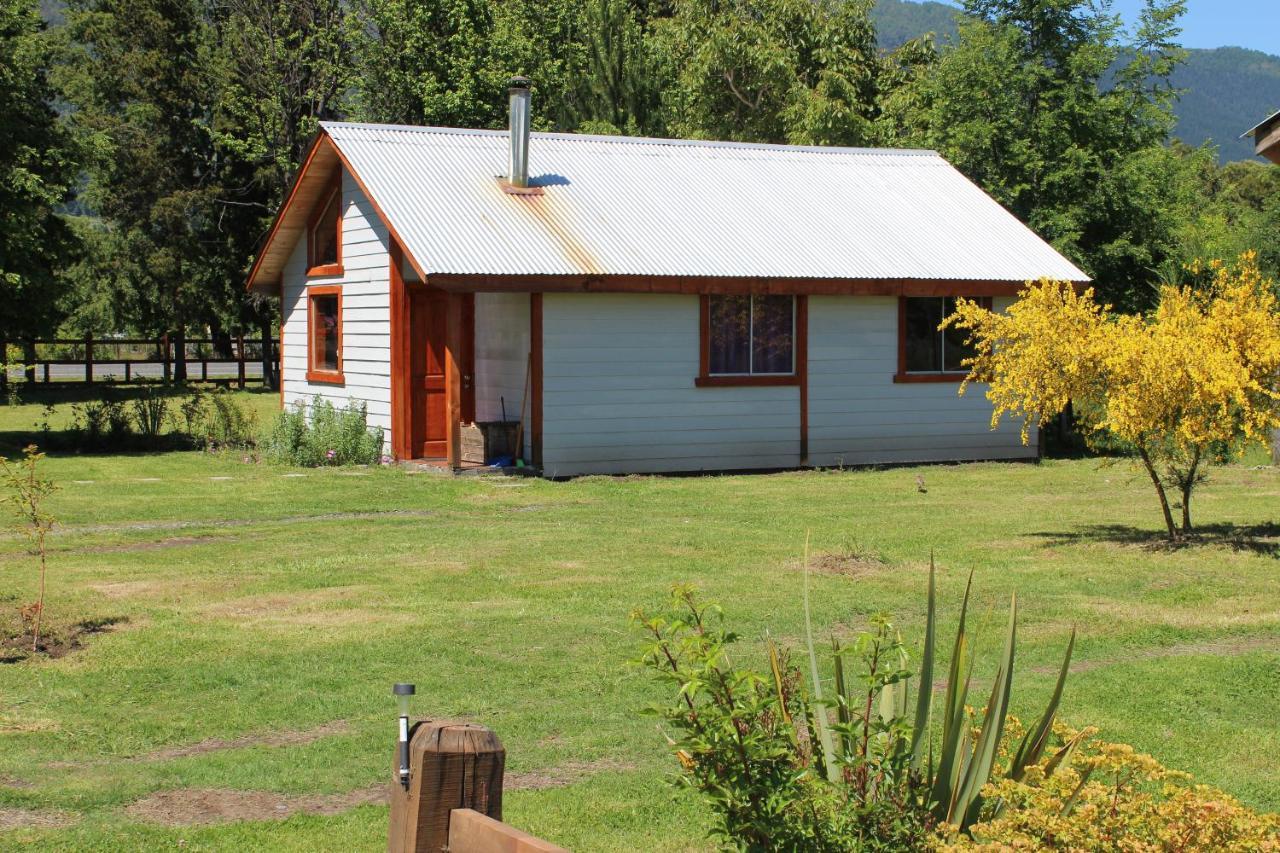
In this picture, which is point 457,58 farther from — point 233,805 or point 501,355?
point 233,805

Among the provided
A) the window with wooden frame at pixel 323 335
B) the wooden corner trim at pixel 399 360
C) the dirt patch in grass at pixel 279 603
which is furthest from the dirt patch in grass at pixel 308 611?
the window with wooden frame at pixel 323 335

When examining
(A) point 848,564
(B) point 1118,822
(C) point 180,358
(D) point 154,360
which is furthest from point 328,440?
(D) point 154,360

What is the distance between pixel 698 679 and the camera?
3996 mm

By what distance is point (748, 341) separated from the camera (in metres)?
20.8

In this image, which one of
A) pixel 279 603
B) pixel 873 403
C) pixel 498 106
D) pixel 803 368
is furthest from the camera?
pixel 498 106

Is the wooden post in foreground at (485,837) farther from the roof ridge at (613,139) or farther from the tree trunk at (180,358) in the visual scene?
the tree trunk at (180,358)

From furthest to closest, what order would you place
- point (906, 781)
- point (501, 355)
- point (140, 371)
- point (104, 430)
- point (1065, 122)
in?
point (140, 371), point (1065, 122), point (104, 430), point (501, 355), point (906, 781)

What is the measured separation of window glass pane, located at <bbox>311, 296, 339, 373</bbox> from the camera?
76.8 ft

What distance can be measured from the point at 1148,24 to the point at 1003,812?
29706 millimetres

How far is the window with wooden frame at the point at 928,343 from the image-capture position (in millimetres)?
21875

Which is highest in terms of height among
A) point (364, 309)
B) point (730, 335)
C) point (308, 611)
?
point (364, 309)

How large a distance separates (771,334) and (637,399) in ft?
7.97

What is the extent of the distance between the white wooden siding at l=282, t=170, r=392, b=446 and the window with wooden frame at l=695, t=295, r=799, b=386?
4548 millimetres

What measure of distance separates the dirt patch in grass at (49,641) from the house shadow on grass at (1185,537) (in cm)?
823
